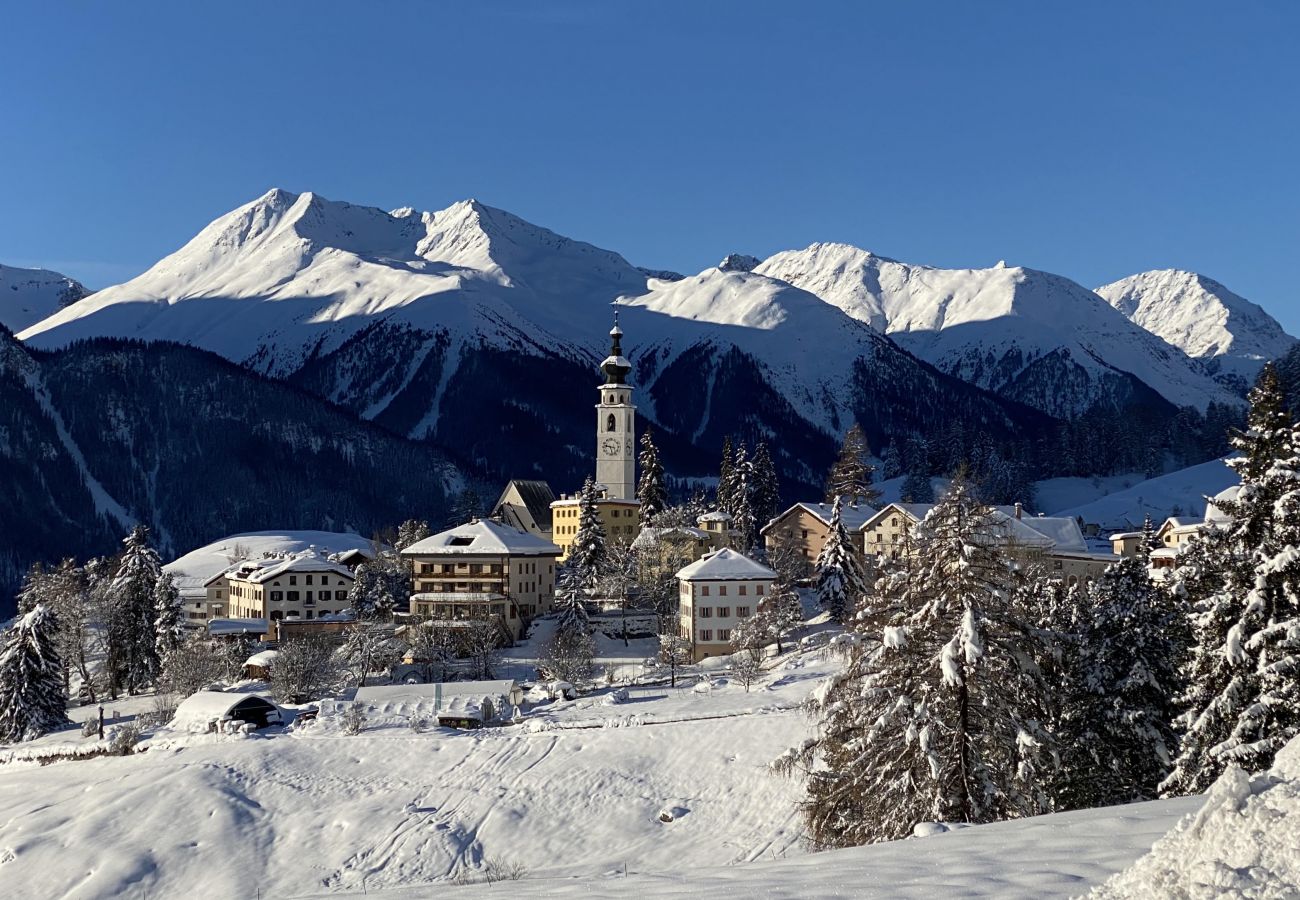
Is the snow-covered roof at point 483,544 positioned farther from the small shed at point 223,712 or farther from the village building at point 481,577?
the small shed at point 223,712

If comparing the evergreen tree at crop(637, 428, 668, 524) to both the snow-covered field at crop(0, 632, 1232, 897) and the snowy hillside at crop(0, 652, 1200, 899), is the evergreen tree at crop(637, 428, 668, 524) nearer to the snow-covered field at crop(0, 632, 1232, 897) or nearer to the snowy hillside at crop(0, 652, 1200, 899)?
the snowy hillside at crop(0, 652, 1200, 899)

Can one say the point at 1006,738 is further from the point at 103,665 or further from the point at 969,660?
the point at 103,665

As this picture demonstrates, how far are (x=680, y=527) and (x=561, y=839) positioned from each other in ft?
174

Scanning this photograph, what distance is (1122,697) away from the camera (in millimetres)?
30578

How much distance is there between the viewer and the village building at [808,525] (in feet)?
345

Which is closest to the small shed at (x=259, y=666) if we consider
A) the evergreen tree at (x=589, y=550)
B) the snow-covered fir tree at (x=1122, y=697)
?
the evergreen tree at (x=589, y=550)

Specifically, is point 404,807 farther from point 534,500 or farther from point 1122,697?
point 534,500

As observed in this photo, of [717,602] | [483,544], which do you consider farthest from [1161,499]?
[483,544]

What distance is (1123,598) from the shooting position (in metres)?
31.2

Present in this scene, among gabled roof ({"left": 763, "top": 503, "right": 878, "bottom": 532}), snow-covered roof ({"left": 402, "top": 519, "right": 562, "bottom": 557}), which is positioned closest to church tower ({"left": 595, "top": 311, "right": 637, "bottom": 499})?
gabled roof ({"left": 763, "top": 503, "right": 878, "bottom": 532})

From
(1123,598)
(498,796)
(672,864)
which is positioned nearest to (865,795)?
(1123,598)

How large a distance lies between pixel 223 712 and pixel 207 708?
78.8 inches

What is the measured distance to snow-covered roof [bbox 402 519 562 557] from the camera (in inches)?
3327

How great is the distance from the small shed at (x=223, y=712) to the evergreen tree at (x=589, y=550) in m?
29.3
